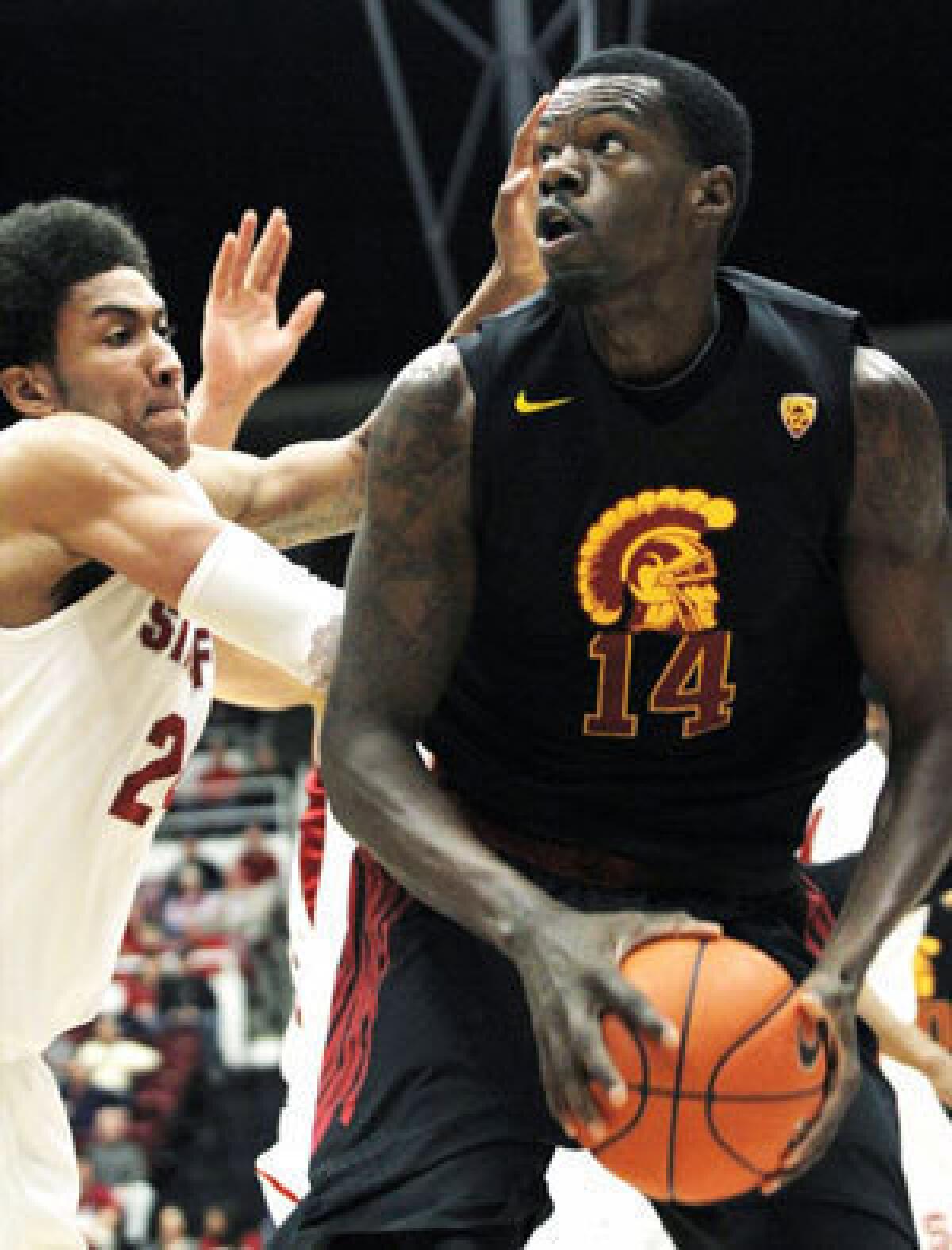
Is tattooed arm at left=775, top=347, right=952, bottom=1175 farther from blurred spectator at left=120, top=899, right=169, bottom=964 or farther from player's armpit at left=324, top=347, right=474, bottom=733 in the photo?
blurred spectator at left=120, top=899, right=169, bottom=964

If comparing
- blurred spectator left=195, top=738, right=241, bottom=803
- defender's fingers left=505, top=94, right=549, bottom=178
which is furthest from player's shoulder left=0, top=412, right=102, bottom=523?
blurred spectator left=195, top=738, right=241, bottom=803

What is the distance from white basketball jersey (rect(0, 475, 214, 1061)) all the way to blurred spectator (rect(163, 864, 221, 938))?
337 inches

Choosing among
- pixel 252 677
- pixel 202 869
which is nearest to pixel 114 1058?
pixel 202 869

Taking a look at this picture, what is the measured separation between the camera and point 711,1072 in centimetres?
266

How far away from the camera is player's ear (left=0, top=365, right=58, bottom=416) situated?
427cm

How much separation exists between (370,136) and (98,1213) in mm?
7580

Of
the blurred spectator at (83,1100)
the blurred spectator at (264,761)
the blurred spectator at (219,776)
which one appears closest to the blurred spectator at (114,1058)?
the blurred spectator at (83,1100)

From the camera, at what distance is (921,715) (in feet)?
10.0

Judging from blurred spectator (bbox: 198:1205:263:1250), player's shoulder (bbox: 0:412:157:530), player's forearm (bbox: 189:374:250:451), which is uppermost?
player's shoulder (bbox: 0:412:157:530)

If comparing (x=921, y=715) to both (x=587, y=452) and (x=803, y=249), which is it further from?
(x=803, y=249)

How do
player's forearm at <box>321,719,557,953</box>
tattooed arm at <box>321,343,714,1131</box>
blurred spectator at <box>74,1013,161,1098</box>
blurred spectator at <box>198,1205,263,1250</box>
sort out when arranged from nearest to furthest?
player's forearm at <box>321,719,557,953</box> < tattooed arm at <box>321,343,714,1131</box> < blurred spectator at <box>198,1205,263,1250</box> < blurred spectator at <box>74,1013,161,1098</box>

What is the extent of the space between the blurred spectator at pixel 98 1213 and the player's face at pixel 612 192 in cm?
759

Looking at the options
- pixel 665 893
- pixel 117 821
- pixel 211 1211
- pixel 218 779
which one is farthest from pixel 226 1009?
pixel 665 893

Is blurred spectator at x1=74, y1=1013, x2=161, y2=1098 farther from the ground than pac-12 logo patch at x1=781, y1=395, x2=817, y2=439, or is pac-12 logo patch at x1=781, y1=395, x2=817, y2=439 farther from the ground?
pac-12 logo patch at x1=781, y1=395, x2=817, y2=439
